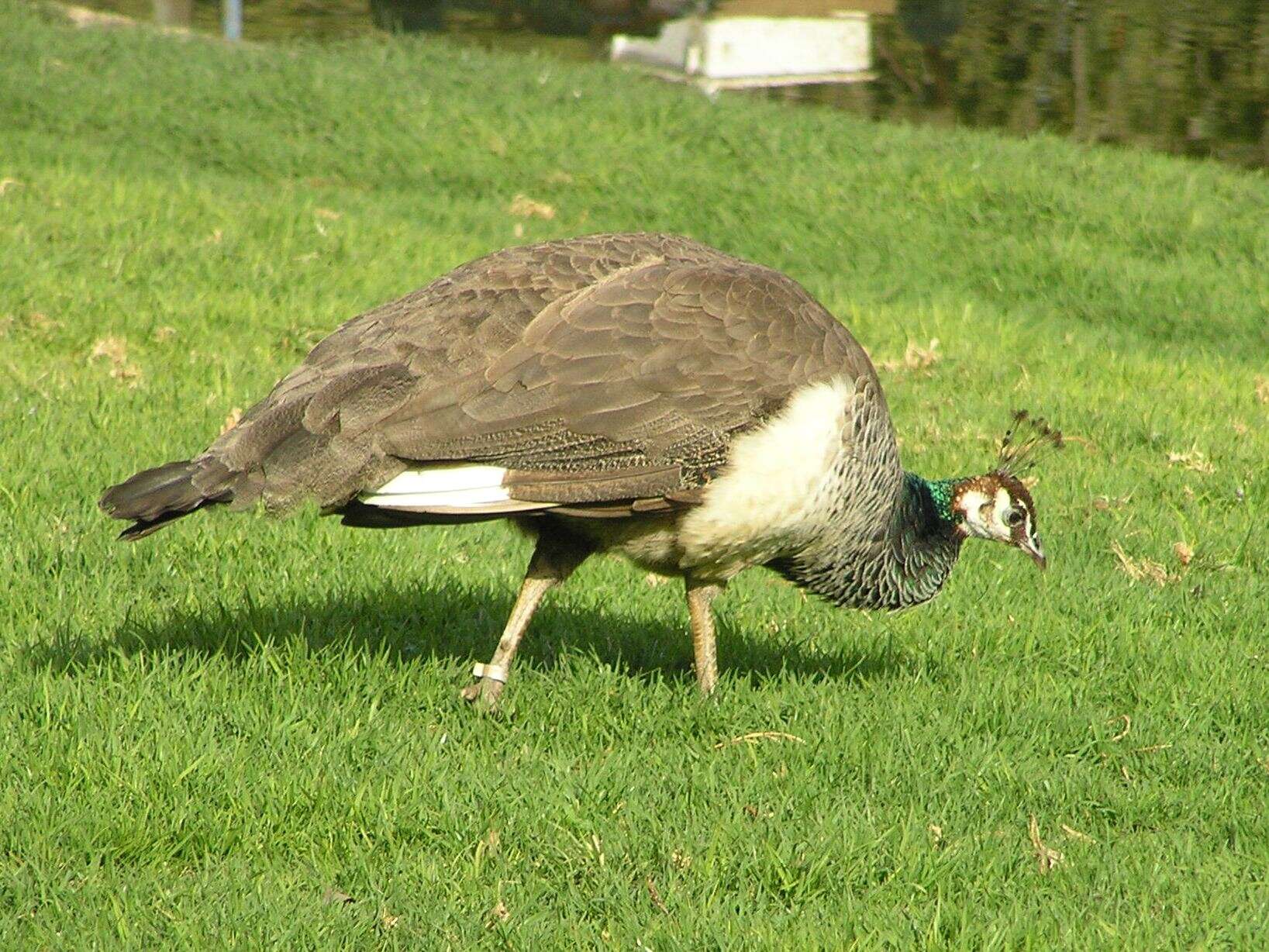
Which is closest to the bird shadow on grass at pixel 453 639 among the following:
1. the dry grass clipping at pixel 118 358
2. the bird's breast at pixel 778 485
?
the bird's breast at pixel 778 485

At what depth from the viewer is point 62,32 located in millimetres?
14383

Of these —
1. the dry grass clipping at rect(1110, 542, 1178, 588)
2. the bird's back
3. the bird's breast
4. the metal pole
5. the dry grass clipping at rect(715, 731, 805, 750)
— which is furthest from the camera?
the metal pole

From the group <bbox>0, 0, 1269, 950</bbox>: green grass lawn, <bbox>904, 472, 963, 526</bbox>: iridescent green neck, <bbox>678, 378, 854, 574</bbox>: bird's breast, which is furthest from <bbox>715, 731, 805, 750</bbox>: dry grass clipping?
<bbox>904, 472, 963, 526</bbox>: iridescent green neck

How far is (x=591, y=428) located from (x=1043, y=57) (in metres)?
13.4

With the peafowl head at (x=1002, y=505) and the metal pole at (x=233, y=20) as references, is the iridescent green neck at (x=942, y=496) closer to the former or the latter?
the peafowl head at (x=1002, y=505)

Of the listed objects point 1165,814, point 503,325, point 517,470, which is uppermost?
point 503,325

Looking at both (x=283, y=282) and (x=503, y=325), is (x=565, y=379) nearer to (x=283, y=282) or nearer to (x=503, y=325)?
(x=503, y=325)

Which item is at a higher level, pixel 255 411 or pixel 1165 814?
pixel 255 411

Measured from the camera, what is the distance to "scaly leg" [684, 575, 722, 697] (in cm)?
482

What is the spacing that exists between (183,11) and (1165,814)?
52.1 feet

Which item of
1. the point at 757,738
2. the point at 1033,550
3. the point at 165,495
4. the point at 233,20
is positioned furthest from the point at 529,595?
the point at 233,20

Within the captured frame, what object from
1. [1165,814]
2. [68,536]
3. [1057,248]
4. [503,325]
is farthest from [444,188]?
[1165,814]

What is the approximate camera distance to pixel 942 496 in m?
5.21

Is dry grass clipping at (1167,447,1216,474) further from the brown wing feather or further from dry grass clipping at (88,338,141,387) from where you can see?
dry grass clipping at (88,338,141,387)
